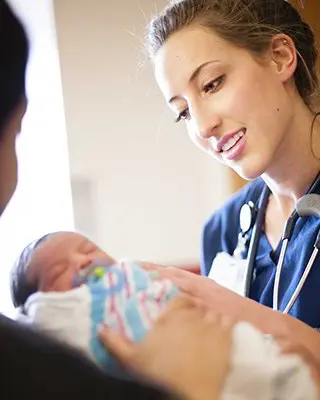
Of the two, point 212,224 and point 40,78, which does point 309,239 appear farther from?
point 40,78

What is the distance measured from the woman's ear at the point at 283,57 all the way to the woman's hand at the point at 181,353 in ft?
2.00

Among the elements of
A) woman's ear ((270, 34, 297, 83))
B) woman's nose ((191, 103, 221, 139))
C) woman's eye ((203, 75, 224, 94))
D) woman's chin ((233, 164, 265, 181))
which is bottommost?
woman's chin ((233, 164, 265, 181))

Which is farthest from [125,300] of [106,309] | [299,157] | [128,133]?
[128,133]

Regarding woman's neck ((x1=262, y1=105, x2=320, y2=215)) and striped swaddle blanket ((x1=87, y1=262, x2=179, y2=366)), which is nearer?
striped swaddle blanket ((x1=87, y1=262, x2=179, y2=366))

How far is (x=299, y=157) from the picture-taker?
943 mm

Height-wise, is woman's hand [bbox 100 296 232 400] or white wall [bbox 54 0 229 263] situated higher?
white wall [bbox 54 0 229 263]

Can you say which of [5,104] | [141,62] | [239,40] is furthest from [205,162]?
[5,104]

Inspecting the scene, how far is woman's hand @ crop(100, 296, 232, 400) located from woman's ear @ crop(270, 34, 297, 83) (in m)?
0.61

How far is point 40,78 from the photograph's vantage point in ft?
1.54

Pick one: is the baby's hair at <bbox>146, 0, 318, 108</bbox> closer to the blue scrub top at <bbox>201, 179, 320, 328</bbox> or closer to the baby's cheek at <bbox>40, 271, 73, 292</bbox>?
the blue scrub top at <bbox>201, 179, 320, 328</bbox>

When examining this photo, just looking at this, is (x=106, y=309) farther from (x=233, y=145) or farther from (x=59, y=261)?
(x=233, y=145)

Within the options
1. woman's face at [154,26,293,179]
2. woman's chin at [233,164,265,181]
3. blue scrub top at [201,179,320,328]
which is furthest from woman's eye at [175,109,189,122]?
blue scrub top at [201,179,320,328]

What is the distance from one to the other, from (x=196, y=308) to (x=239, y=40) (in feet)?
1.85

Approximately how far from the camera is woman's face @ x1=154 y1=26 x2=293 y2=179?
0.81 metres
